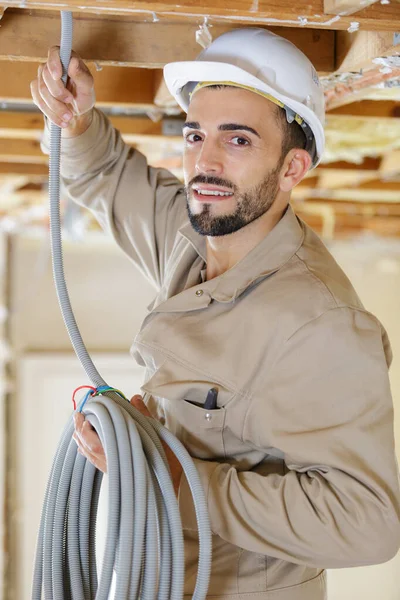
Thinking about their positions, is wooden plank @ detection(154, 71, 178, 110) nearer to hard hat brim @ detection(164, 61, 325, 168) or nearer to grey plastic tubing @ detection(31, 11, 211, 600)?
hard hat brim @ detection(164, 61, 325, 168)

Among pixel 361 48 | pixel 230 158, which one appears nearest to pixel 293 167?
pixel 230 158

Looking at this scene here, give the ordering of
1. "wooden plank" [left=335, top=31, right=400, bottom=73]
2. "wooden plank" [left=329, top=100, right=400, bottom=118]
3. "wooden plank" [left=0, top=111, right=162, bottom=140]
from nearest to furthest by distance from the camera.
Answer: "wooden plank" [left=335, top=31, right=400, bottom=73]
"wooden plank" [left=329, top=100, right=400, bottom=118]
"wooden plank" [left=0, top=111, right=162, bottom=140]

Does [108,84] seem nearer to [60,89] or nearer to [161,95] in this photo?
[161,95]

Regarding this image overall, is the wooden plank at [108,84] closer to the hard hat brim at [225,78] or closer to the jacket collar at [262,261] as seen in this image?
the hard hat brim at [225,78]

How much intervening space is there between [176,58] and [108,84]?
1.65 feet

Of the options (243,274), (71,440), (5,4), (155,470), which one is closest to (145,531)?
(155,470)

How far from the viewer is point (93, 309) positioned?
6.09m

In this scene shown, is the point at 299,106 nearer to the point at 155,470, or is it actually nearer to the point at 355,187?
the point at 155,470

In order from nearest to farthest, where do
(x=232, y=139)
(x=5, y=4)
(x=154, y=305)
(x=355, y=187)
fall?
(x=5, y=4), (x=232, y=139), (x=154, y=305), (x=355, y=187)

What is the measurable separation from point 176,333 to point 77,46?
705 mm

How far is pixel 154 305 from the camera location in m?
2.07

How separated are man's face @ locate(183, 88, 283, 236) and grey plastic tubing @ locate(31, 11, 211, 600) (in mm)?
308

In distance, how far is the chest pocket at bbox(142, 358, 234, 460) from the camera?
69.0 inches

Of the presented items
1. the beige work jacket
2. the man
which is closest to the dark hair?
the man
